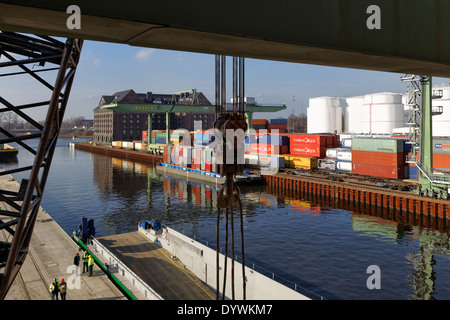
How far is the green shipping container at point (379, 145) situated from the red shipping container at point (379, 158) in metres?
0.45

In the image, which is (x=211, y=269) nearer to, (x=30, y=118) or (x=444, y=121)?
(x=30, y=118)

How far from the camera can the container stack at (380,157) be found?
142 ft

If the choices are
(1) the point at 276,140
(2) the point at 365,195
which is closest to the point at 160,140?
(1) the point at 276,140

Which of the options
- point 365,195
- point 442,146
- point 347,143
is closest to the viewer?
point 365,195

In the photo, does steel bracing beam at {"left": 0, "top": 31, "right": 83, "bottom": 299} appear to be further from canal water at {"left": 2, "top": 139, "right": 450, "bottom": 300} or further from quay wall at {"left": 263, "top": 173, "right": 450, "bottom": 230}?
quay wall at {"left": 263, "top": 173, "right": 450, "bottom": 230}

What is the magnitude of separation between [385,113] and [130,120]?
315 feet

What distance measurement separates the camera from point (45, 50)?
9.98m

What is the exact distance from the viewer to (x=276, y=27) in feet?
12.3

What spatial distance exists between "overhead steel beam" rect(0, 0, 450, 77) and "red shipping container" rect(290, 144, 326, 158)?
52004mm

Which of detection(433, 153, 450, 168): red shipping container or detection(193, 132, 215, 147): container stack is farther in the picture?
detection(193, 132, 215, 147): container stack

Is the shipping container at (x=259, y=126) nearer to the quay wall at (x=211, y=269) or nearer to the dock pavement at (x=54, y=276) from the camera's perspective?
the quay wall at (x=211, y=269)

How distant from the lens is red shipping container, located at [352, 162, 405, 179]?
4362 centimetres

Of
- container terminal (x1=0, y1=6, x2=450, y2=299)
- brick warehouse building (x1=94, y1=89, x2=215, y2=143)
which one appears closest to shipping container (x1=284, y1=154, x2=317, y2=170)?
container terminal (x1=0, y1=6, x2=450, y2=299)
